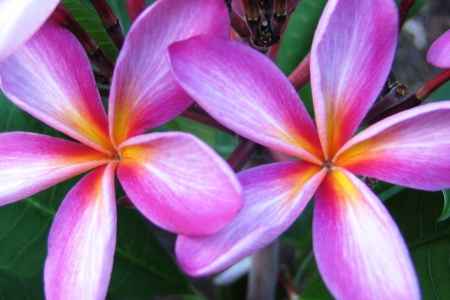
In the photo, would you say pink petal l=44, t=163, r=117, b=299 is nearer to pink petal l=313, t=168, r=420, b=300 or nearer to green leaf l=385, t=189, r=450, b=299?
pink petal l=313, t=168, r=420, b=300

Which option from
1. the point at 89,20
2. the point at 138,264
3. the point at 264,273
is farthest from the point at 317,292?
the point at 89,20

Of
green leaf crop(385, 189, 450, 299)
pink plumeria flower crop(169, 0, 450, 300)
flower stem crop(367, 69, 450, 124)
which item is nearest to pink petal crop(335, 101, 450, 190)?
pink plumeria flower crop(169, 0, 450, 300)

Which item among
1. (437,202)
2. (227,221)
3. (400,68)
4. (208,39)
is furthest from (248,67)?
(400,68)

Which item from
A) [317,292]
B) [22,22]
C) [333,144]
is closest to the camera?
[22,22]

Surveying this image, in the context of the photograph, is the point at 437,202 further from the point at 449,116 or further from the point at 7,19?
the point at 7,19

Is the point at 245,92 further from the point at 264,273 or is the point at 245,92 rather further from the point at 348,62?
the point at 264,273

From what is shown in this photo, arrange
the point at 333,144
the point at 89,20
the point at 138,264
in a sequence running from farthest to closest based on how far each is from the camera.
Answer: the point at 138,264 → the point at 89,20 → the point at 333,144

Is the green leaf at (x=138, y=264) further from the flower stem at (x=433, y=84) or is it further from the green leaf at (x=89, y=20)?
the flower stem at (x=433, y=84)
